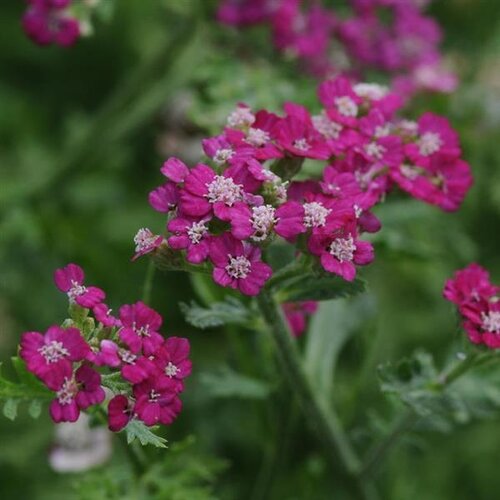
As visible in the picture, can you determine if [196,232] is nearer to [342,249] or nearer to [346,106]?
[342,249]

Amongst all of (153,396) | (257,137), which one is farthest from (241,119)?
(153,396)

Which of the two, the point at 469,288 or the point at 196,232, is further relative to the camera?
the point at 469,288

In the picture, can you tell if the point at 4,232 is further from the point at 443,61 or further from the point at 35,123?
the point at 443,61

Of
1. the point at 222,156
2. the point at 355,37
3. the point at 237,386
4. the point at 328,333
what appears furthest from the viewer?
the point at 355,37

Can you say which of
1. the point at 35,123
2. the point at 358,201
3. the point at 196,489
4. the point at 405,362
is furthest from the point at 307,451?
the point at 35,123

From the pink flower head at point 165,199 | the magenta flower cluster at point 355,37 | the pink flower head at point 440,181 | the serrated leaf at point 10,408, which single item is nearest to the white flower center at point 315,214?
the pink flower head at point 165,199

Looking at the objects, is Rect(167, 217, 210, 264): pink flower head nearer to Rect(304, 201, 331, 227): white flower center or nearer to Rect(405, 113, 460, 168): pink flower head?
Rect(304, 201, 331, 227): white flower center

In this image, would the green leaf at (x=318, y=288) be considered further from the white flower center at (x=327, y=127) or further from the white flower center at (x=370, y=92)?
the white flower center at (x=370, y=92)
